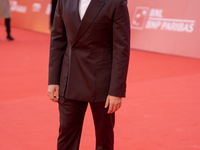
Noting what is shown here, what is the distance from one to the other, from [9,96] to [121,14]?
2579mm

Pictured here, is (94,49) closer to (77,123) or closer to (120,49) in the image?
(120,49)

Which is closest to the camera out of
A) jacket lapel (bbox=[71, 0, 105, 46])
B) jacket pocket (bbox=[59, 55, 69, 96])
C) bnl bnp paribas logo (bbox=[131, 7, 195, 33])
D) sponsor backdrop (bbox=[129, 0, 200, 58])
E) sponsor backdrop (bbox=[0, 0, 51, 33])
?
jacket lapel (bbox=[71, 0, 105, 46])

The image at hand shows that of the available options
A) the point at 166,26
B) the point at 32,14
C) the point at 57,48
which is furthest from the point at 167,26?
the point at 57,48

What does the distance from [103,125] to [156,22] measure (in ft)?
20.0

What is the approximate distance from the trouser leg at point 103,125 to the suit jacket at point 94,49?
0.25 feet

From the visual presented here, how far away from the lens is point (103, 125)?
1.72 m

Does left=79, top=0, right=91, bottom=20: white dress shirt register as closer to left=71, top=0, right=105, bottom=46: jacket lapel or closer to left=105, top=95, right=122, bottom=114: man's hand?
left=71, top=0, right=105, bottom=46: jacket lapel

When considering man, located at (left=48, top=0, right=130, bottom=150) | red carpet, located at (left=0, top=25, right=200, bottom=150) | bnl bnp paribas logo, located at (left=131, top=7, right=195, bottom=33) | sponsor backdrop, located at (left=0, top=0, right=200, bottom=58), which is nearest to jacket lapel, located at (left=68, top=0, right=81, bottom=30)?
man, located at (left=48, top=0, right=130, bottom=150)

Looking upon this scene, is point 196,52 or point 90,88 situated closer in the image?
point 90,88

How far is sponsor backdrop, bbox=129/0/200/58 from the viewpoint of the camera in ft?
22.5

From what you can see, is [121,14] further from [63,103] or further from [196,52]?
[196,52]

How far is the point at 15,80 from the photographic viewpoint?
14.6 ft

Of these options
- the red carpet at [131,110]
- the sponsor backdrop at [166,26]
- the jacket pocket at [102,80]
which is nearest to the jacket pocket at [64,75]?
the jacket pocket at [102,80]

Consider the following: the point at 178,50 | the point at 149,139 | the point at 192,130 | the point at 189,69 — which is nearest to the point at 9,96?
the point at 149,139
